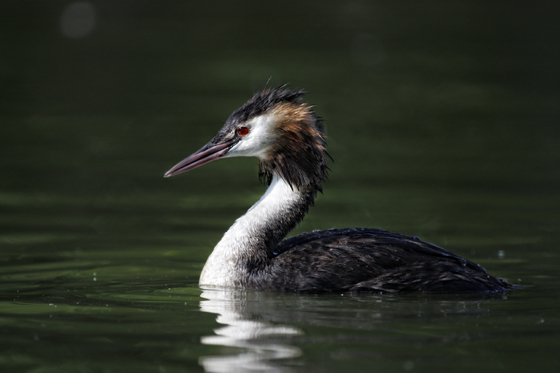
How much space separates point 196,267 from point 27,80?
1184cm

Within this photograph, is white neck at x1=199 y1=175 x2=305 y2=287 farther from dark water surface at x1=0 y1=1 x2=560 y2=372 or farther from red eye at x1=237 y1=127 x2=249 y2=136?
red eye at x1=237 y1=127 x2=249 y2=136

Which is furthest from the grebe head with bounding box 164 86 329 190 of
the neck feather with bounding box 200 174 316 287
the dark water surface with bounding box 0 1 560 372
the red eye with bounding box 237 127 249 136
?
the dark water surface with bounding box 0 1 560 372

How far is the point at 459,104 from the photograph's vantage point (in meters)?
18.8

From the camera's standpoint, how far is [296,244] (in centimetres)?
916

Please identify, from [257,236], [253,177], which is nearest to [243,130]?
[257,236]

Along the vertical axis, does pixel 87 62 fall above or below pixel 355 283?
above

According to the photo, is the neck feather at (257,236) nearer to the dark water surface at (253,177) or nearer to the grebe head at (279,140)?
the grebe head at (279,140)

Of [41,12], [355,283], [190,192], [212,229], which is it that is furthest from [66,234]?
[41,12]

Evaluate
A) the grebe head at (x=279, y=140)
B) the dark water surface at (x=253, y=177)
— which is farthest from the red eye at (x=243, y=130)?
the dark water surface at (x=253, y=177)

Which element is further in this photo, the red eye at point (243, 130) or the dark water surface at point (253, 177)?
the red eye at point (243, 130)

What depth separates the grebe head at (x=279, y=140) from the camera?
30.6ft

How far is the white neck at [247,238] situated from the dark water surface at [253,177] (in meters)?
0.31

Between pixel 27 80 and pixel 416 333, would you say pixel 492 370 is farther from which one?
pixel 27 80

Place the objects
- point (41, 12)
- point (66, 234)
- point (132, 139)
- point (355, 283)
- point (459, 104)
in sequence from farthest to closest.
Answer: point (41, 12)
point (459, 104)
point (132, 139)
point (66, 234)
point (355, 283)
